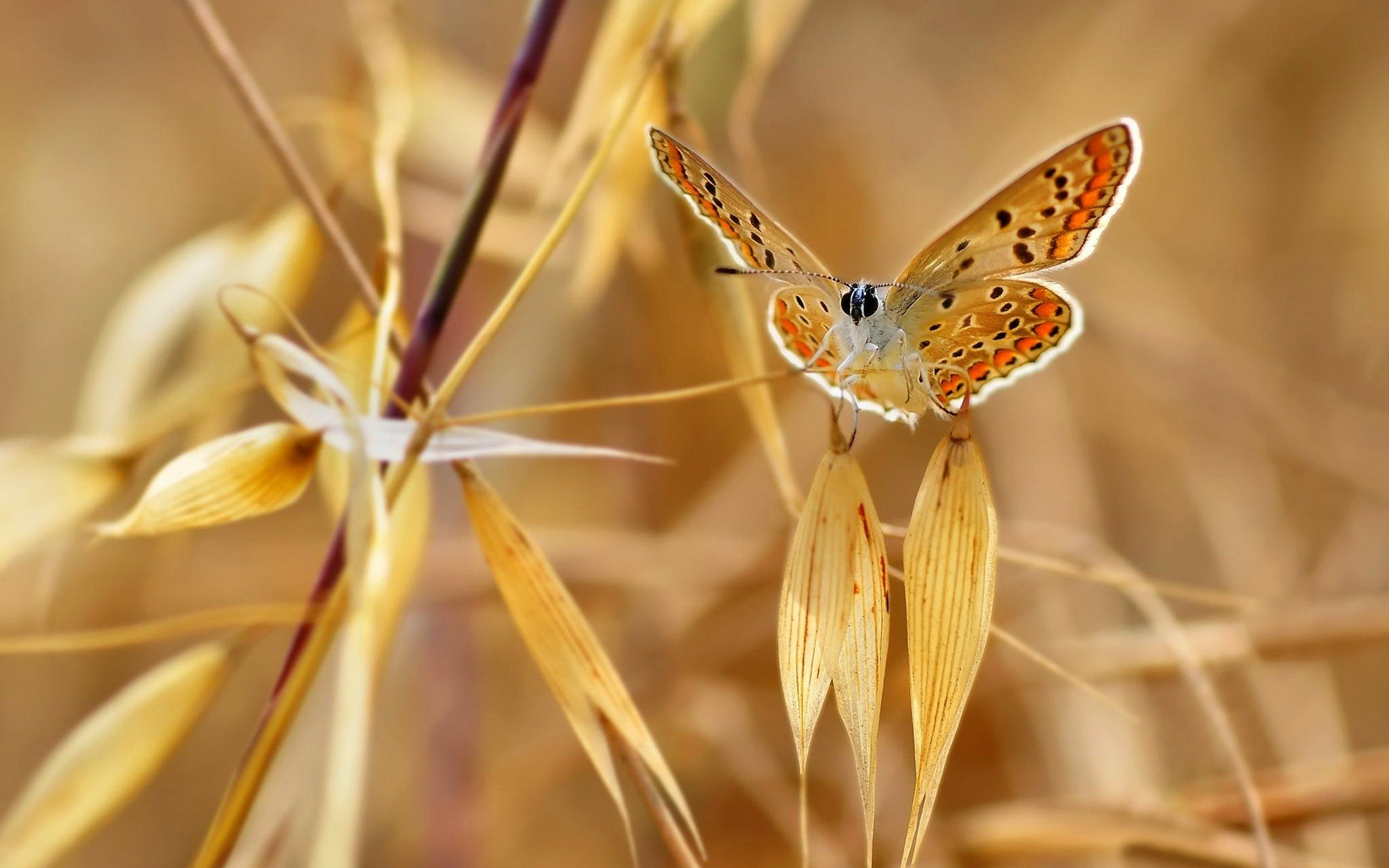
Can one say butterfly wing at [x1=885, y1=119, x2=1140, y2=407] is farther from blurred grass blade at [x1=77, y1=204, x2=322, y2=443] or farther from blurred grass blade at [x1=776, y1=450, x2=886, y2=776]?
blurred grass blade at [x1=77, y1=204, x2=322, y2=443]

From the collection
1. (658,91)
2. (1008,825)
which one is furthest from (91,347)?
(1008,825)

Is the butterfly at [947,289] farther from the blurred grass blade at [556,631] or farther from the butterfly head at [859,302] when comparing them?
the blurred grass blade at [556,631]

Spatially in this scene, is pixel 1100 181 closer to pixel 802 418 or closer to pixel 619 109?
pixel 619 109

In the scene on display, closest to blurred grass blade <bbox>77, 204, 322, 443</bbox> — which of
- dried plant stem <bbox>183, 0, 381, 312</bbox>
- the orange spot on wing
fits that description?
dried plant stem <bbox>183, 0, 381, 312</bbox>

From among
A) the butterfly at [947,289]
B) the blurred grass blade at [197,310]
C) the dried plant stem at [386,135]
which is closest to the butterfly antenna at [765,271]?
the butterfly at [947,289]

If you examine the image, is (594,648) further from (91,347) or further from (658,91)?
(91,347)
